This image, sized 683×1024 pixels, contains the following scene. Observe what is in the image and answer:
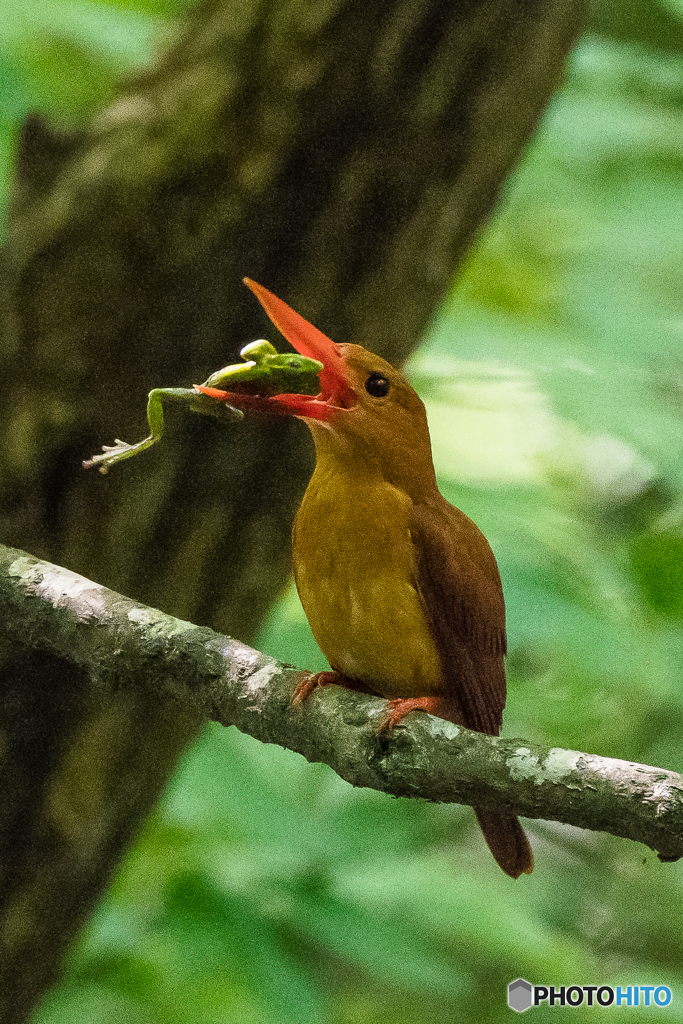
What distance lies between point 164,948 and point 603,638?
74cm

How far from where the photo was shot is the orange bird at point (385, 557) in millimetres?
960

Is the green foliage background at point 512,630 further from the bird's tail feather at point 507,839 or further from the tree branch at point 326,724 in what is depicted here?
the tree branch at point 326,724

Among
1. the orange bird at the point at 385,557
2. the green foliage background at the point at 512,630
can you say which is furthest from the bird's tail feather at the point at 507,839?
the green foliage background at the point at 512,630

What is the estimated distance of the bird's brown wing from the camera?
96 centimetres

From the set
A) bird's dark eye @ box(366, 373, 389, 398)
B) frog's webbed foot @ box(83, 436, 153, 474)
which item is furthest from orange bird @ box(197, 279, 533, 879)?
frog's webbed foot @ box(83, 436, 153, 474)

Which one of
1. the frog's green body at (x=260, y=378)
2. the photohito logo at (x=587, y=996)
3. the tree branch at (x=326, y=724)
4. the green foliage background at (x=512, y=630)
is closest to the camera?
the tree branch at (x=326, y=724)

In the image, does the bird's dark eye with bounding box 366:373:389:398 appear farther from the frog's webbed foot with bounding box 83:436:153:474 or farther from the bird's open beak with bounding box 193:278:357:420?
the frog's webbed foot with bounding box 83:436:153:474

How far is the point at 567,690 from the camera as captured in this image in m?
1.27

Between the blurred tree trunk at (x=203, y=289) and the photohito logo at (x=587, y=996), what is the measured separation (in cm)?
57

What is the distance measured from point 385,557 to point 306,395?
18 centimetres

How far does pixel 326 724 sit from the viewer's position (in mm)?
899

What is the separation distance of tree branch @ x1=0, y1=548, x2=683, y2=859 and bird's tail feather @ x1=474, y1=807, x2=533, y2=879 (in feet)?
0.72

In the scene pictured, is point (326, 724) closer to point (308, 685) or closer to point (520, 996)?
point (308, 685)

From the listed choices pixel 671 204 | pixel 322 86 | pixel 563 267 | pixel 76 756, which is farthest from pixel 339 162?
pixel 76 756
